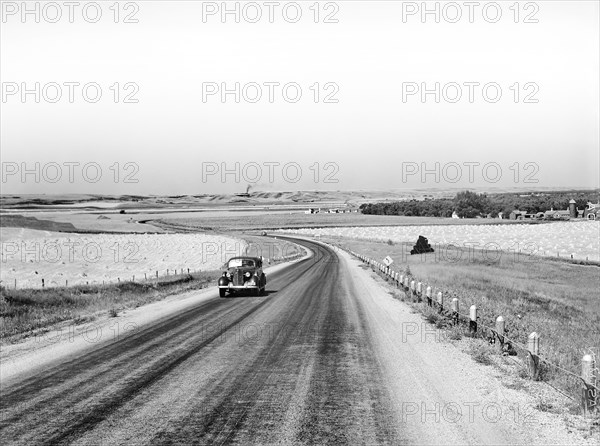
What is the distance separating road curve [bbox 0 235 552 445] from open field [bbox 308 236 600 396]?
3.79m

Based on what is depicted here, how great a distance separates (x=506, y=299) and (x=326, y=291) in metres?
10.6

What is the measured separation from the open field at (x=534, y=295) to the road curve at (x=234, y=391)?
3.79 meters

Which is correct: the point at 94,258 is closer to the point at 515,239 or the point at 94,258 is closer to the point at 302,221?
the point at 515,239

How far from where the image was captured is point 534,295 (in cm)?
3706

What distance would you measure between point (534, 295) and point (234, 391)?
97.4 ft

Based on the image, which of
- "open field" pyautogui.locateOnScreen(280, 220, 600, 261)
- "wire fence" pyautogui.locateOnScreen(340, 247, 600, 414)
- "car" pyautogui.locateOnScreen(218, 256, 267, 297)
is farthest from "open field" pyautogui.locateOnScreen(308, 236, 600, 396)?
"open field" pyautogui.locateOnScreen(280, 220, 600, 261)

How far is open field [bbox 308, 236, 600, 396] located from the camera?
19155 millimetres

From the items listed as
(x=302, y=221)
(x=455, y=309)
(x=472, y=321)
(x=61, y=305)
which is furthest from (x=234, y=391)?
(x=302, y=221)

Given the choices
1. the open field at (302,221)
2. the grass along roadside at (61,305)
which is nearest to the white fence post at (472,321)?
the grass along roadside at (61,305)

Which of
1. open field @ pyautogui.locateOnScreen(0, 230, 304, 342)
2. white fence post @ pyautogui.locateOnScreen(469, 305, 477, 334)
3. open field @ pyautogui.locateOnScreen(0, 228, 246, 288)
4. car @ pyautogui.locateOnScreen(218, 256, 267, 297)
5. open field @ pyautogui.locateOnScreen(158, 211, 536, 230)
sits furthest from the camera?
open field @ pyautogui.locateOnScreen(158, 211, 536, 230)

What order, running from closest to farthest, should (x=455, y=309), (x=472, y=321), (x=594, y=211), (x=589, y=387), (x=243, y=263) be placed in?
(x=589, y=387) → (x=472, y=321) → (x=455, y=309) → (x=243, y=263) → (x=594, y=211)

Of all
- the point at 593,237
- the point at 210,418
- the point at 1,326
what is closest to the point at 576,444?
the point at 210,418

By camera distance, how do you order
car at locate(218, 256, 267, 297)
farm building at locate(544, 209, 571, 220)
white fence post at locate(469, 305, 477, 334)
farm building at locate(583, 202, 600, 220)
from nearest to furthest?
white fence post at locate(469, 305, 477, 334), car at locate(218, 256, 267, 297), farm building at locate(583, 202, 600, 220), farm building at locate(544, 209, 571, 220)

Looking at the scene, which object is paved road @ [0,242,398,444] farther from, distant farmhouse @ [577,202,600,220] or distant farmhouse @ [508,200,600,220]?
distant farmhouse @ [508,200,600,220]
